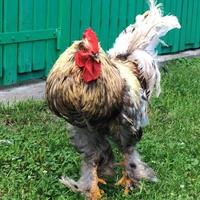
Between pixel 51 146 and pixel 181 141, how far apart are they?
1442 mm

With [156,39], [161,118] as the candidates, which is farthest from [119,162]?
[161,118]

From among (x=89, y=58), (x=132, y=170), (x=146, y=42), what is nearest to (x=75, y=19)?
(x=146, y=42)

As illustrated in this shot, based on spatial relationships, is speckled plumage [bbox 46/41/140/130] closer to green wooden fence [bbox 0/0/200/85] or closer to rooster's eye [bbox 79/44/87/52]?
rooster's eye [bbox 79/44/87/52]

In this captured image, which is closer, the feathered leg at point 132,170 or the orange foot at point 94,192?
the orange foot at point 94,192

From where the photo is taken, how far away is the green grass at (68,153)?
210 inches

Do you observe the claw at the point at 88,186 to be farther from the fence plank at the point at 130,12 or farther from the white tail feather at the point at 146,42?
the fence plank at the point at 130,12

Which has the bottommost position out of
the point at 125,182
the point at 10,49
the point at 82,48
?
the point at 125,182

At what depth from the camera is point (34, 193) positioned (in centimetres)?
514

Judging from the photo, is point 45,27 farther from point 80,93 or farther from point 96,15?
point 80,93

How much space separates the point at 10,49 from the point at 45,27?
69 centimetres

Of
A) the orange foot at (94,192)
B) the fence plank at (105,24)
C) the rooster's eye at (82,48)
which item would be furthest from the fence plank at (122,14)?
the rooster's eye at (82,48)

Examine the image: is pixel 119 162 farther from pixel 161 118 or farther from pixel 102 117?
pixel 161 118

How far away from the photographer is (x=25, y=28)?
8172 mm

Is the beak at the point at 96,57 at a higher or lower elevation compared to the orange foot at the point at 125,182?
higher
